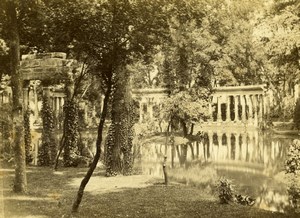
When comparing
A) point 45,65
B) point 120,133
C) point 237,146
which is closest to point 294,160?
point 120,133

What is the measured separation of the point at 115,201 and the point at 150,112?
2270cm

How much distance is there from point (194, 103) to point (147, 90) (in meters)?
9.83

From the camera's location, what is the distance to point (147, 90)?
3325 cm

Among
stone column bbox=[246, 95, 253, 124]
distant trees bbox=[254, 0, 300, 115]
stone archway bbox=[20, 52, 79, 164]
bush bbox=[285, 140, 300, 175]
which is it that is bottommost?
bush bbox=[285, 140, 300, 175]

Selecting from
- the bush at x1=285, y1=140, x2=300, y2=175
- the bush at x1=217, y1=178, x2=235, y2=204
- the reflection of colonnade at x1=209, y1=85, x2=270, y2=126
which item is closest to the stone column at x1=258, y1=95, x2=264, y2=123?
the reflection of colonnade at x1=209, y1=85, x2=270, y2=126

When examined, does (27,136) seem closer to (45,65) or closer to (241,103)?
(45,65)

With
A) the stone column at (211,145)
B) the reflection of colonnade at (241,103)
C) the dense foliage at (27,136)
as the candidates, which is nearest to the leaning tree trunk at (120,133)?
the dense foliage at (27,136)

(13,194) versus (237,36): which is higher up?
(237,36)

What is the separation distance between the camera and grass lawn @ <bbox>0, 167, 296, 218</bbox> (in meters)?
9.26

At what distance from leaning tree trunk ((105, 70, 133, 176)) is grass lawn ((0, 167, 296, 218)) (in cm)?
63

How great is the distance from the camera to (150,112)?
3338cm

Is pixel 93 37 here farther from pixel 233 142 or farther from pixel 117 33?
pixel 233 142

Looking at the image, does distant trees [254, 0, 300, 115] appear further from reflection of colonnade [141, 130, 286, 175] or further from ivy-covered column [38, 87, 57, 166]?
ivy-covered column [38, 87, 57, 166]

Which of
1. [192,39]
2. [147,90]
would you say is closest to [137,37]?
[192,39]
